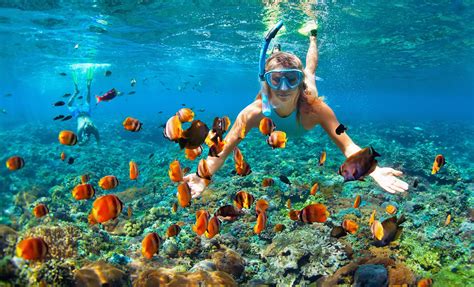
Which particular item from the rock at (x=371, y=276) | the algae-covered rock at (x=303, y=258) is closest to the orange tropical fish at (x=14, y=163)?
the algae-covered rock at (x=303, y=258)

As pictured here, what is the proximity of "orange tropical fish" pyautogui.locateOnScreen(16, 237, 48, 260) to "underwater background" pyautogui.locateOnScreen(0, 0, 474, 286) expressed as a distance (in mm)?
451

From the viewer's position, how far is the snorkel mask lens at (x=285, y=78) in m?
5.13

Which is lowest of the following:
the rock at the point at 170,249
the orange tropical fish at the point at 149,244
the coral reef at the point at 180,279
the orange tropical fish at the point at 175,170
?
the rock at the point at 170,249

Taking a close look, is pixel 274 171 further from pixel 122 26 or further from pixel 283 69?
pixel 122 26

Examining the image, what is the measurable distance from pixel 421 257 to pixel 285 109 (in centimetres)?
462

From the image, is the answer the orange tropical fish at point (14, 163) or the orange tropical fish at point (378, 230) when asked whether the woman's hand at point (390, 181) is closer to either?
the orange tropical fish at point (378, 230)

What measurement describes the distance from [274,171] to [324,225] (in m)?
5.93

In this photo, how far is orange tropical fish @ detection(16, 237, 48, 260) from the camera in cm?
382

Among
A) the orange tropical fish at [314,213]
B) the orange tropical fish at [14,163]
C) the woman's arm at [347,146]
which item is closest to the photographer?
the woman's arm at [347,146]

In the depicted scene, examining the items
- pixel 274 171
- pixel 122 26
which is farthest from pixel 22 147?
pixel 274 171

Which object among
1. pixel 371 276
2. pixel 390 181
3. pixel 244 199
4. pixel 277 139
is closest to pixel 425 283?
pixel 371 276

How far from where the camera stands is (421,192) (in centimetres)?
1231

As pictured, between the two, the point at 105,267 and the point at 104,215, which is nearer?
the point at 104,215

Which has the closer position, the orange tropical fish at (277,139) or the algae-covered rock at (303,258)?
the orange tropical fish at (277,139)
